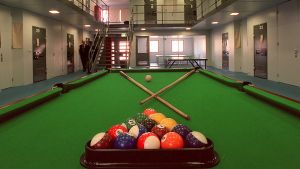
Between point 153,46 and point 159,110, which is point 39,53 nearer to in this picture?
point 159,110

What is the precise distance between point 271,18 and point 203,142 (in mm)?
9923

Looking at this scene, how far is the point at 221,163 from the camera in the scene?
1205 mm

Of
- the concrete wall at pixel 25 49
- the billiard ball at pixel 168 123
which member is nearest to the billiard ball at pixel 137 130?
the billiard ball at pixel 168 123

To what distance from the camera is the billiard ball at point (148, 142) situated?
125cm

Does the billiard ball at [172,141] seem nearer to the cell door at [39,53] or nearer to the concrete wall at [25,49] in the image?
the concrete wall at [25,49]

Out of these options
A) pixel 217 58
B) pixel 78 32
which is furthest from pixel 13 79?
pixel 217 58

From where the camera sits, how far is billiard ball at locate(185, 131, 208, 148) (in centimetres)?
126

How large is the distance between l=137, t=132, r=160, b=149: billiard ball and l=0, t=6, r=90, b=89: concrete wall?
854 centimetres

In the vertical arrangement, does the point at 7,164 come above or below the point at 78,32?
below

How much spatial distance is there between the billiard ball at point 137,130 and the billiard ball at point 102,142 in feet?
0.39

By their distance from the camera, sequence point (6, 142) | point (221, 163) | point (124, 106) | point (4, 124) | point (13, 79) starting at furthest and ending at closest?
point (13, 79) < point (124, 106) < point (4, 124) < point (6, 142) < point (221, 163)

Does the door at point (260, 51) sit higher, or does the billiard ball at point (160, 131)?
the door at point (260, 51)

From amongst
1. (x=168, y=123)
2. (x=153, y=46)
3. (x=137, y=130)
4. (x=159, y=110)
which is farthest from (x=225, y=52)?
(x=137, y=130)

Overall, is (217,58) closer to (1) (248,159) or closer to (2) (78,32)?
(2) (78,32)
